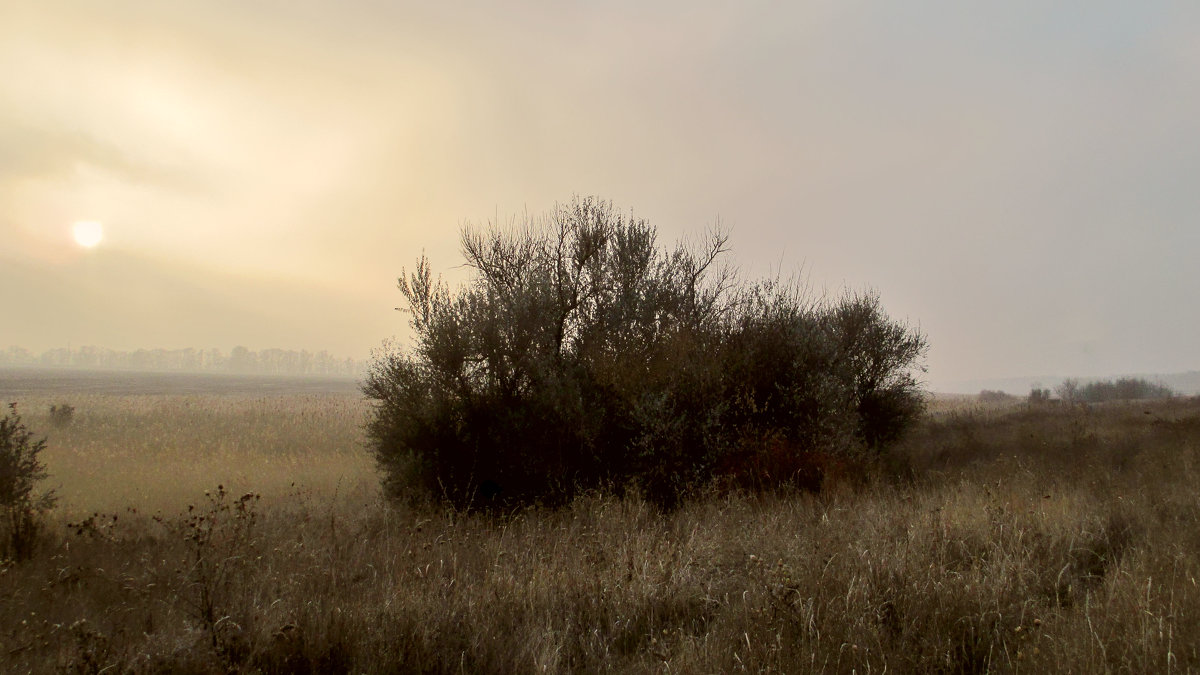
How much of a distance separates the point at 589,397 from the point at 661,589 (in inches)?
224

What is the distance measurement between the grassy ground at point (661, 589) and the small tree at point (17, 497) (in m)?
0.33

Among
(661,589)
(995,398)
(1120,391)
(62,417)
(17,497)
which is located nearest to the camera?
(661,589)

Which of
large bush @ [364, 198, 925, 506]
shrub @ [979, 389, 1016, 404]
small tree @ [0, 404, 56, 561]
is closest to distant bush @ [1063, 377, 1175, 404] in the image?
shrub @ [979, 389, 1016, 404]

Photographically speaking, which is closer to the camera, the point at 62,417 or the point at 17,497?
the point at 17,497

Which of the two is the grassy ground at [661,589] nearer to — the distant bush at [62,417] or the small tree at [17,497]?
the small tree at [17,497]

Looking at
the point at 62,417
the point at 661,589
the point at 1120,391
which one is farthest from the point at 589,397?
the point at 1120,391

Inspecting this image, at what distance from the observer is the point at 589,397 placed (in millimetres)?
10414

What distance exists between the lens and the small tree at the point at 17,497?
6840 mm

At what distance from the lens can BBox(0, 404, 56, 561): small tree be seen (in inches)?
269

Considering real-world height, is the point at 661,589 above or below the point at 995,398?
above

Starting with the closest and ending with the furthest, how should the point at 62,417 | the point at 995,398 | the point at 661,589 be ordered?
1. the point at 661,589
2. the point at 62,417
3. the point at 995,398

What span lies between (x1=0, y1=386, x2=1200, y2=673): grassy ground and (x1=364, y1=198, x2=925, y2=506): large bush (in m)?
0.98

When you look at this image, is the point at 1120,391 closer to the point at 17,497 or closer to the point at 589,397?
the point at 589,397

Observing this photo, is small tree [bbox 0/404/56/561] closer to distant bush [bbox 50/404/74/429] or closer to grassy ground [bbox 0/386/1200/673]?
grassy ground [bbox 0/386/1200/673]
